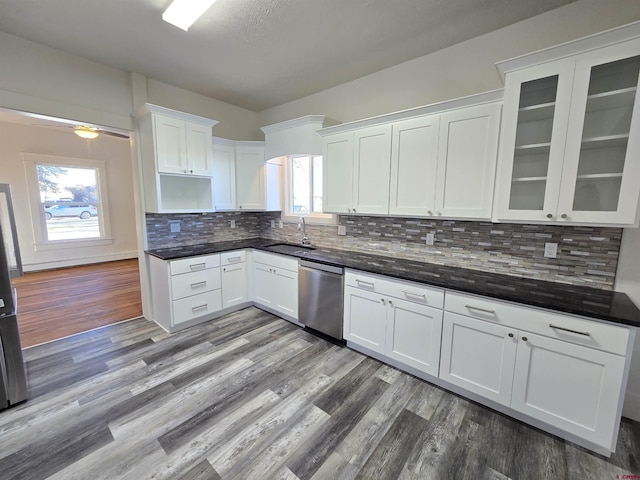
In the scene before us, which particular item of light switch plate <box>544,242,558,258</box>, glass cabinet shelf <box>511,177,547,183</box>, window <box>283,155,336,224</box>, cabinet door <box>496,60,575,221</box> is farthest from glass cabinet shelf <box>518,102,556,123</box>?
window <box>283,155,336,224</box>

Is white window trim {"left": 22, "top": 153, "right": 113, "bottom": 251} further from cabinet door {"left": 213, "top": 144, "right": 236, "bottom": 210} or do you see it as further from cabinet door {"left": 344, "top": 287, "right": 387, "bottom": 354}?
cabinet door {"left": 344, "top": 287, "right": 387, "bottom": 354}

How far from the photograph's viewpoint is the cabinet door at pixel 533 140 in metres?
1.73

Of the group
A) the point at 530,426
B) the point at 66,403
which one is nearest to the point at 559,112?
the point at 530,426

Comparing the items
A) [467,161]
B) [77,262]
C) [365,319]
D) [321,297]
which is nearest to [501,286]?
[467,161]

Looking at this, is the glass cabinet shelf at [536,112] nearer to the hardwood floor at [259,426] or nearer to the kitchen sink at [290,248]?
the hardwood floor at [259,426]

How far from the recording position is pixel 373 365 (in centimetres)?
250

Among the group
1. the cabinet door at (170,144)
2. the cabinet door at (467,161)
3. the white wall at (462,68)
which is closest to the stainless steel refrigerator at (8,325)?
the cabinet door at (170,144)

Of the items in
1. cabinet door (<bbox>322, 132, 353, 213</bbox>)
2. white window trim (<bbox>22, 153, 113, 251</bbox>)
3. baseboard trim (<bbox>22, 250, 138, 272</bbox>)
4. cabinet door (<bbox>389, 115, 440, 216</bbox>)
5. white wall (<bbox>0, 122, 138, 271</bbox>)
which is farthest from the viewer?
baseboard trim (<bbox>22, 250, 138, 272</bbox>)

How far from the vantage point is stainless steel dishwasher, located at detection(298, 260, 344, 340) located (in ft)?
9.00

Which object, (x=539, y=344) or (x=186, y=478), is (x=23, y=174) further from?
(x=539, y=344)

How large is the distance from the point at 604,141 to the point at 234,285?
3657mm

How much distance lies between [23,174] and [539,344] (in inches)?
321

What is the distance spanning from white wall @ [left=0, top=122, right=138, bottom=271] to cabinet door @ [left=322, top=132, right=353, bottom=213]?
19.2 ft

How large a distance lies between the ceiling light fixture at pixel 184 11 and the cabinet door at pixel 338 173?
151 cm
